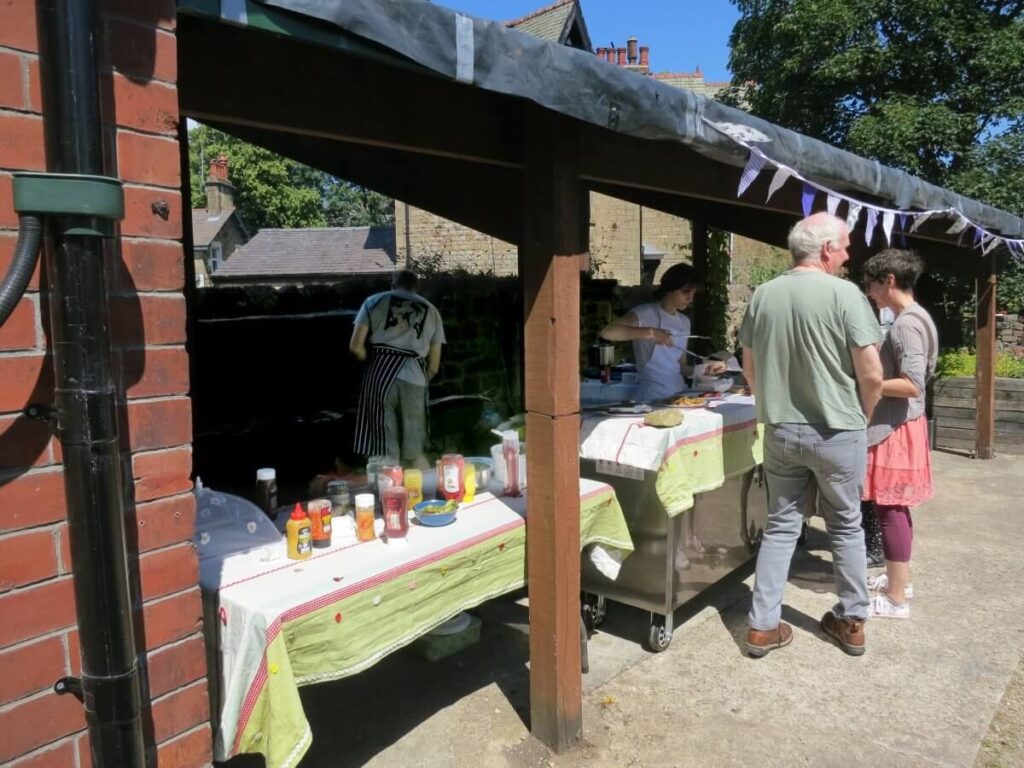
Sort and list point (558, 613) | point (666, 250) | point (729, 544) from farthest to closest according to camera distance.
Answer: point (666, 250), point (729, 544), point (558, 613)

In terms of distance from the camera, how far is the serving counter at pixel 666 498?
11.8 feet

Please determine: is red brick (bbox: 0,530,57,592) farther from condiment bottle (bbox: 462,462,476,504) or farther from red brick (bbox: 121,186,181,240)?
condiment bottle (bbox: 462,462,476,504)

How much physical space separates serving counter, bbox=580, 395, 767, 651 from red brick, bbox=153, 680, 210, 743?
2.22m

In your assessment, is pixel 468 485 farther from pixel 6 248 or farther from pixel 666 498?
pixel 6 248

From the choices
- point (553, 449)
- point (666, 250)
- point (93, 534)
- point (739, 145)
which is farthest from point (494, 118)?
point (666, 250)

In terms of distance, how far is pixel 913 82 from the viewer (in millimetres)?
14297

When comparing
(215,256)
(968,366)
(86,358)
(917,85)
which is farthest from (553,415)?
(215,256)

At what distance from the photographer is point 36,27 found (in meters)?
1.32

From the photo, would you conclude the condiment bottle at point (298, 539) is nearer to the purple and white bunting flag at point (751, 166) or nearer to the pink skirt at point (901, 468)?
the purple and white bunting flag at point (751, 166)

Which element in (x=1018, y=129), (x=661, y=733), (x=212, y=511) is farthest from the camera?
(x=1018, y=129)

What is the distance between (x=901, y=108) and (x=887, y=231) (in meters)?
10.8

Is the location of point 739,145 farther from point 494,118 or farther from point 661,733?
point 661,733

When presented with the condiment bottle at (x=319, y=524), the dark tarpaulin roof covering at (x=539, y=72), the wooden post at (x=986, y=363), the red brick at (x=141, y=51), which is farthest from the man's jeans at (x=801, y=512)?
the wooden post at (x=986, y=363)

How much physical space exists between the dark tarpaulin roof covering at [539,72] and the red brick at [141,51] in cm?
22
